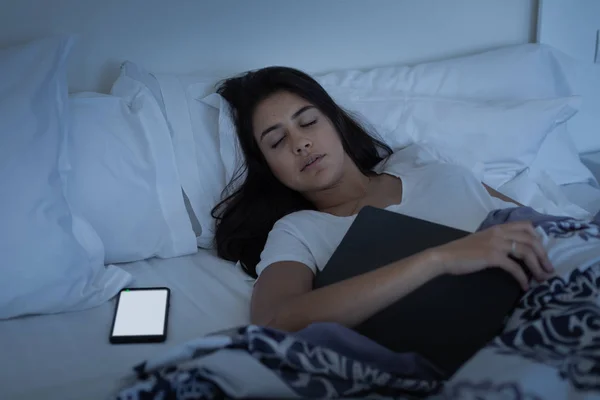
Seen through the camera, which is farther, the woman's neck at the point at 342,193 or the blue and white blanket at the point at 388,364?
the woman's neck at the point at 342,193

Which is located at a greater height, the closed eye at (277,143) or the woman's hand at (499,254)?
the closed eye at (277,143)

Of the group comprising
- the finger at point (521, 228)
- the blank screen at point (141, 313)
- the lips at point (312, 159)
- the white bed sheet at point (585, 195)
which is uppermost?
the lips at point (312, 159)

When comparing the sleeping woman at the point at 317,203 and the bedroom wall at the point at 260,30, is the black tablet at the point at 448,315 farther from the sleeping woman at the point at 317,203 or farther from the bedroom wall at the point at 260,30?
the bedroom wall at the point at 260,30

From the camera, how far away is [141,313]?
44.8 inches

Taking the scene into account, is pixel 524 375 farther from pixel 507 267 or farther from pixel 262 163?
pixel 262 163

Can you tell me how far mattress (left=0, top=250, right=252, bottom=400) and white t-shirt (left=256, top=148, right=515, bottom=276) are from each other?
121mm

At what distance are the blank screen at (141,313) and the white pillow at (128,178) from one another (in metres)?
0.18

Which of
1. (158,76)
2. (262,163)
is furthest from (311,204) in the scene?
(158,76)

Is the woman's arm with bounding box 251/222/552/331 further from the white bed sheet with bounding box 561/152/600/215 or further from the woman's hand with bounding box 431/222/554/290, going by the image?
the white bed sheet with bounding box 561/152/600/215

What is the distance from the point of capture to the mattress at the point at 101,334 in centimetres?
95

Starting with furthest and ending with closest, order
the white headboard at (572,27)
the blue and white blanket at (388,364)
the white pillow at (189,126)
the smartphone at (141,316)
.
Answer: the white headboard at (572,27) < the white pillow at (189,126) < the smartphone at (141,316) < the blue and white blanket at (388,364)

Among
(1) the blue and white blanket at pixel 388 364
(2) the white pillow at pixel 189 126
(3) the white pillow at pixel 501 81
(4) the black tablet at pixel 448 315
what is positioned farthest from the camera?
(3) the white pillow at pixel 501 81

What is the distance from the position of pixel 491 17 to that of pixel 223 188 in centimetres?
106

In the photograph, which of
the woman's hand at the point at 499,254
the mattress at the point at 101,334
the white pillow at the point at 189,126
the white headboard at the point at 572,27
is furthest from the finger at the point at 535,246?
the white headboard at the point at 572,27
